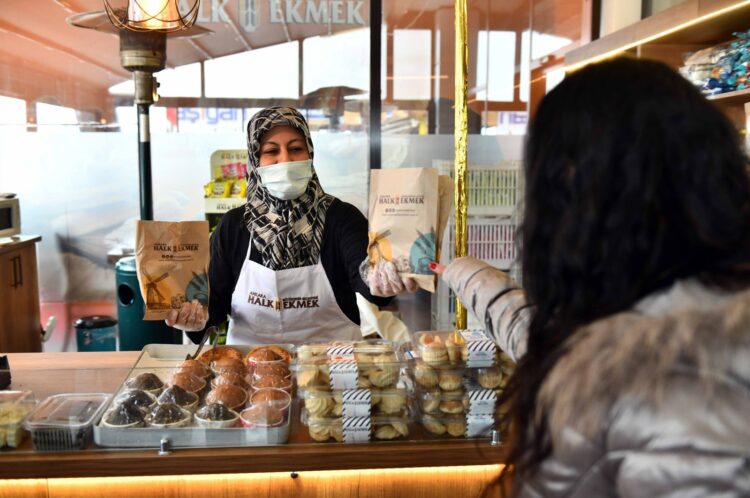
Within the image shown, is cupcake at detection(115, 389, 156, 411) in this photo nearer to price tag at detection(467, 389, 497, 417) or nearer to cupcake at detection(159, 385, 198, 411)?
cupcake at detection(159, 385, 198, 411)

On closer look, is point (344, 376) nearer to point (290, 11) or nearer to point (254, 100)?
point (254, 100)

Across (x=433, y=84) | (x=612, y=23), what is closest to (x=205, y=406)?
(x=433, y=84)

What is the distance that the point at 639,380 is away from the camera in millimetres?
854

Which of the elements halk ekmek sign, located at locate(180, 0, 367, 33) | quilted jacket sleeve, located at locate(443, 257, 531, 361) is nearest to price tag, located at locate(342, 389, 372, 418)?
quilted jacket sleeve, located at locate(443, 257, 531, 361)

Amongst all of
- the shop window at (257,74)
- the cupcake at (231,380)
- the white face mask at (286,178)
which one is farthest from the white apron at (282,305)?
the shop window at (257,74)

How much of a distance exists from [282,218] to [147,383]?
3.10 ft

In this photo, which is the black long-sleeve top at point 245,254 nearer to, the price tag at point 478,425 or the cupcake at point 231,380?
the cupcake at point 231,380

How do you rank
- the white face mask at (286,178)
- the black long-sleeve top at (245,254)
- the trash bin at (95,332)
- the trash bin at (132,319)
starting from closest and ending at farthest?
the white face mask at (286,178) → the black long-sleeve top at (245,254) → the trash bin at (132,319) → the trash bin at (95,332)

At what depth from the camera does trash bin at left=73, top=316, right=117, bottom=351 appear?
4.88m

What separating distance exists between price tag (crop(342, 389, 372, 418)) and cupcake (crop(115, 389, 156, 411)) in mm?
486

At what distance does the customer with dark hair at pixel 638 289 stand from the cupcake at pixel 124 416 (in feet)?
3.46

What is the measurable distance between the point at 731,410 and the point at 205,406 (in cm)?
126

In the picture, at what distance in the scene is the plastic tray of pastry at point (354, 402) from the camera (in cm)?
171

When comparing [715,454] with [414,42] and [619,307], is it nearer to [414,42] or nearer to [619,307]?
[619,307]
